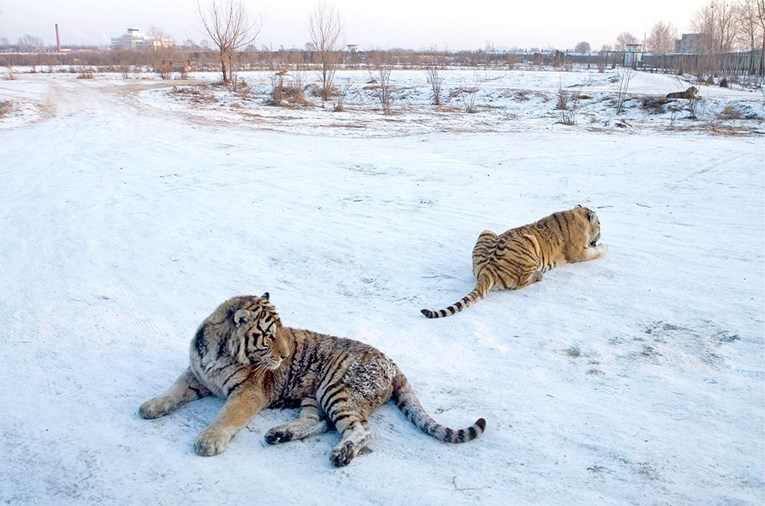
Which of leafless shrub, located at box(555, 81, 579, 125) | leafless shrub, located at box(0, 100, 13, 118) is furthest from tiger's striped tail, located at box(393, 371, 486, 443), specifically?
leafless shrub, located at box(0, 100, 13, 118)

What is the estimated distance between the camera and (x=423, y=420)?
13.4 feet

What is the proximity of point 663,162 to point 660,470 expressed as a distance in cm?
1118

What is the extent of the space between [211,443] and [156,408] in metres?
0.66

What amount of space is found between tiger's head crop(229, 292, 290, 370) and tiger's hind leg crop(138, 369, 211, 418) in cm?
51

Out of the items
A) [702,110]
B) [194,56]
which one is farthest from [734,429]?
[194,56]

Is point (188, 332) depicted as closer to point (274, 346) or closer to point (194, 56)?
point (274, 346)

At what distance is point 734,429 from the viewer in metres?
4.15

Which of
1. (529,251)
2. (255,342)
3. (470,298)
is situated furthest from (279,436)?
(529,251)

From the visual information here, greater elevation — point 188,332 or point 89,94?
point 89,94

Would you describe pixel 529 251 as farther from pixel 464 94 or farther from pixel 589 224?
pixel 464 94

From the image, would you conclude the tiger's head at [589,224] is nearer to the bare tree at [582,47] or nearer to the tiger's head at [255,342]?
Result: the tiger's head at [255,342]

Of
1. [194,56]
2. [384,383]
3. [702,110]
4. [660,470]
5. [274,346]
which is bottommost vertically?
[660,470]

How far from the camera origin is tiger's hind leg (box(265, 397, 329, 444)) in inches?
154

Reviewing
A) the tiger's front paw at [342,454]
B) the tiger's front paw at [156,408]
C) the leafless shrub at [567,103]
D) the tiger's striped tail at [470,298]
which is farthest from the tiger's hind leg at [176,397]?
the leafless shrub at [567,103]
